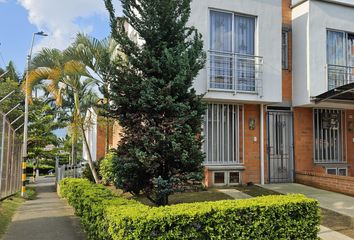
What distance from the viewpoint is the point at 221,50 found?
41.6 feet

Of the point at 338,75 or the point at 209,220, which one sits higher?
the point at 338,75

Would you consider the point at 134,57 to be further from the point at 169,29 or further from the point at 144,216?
the point at 144,216

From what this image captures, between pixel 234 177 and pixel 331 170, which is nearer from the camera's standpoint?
pixel 234 177

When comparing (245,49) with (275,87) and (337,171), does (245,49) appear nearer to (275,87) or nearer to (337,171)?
(275,87)

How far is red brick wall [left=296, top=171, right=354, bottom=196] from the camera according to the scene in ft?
38.4

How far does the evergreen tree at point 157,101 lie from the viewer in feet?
24.4

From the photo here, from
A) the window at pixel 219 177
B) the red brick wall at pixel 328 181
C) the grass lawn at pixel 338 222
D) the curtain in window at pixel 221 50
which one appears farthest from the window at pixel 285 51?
the grass lawn at pixel 338 222

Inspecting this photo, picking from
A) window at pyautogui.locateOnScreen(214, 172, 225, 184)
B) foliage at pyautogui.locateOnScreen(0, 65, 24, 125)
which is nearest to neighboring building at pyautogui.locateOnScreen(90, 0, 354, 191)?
window at pyautogui.locateOnScreen(214, 172, 225, 184)

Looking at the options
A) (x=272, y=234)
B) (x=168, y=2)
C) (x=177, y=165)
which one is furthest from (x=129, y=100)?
(x=272, y=234)

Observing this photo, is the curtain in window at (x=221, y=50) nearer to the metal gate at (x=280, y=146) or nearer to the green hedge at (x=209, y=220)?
the metal gate at (x=280, y=146)

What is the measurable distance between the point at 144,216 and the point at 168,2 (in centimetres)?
477

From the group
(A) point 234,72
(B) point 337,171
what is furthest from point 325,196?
(A) point 234,72

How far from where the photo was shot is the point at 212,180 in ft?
41.2

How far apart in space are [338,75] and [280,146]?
3.63m
